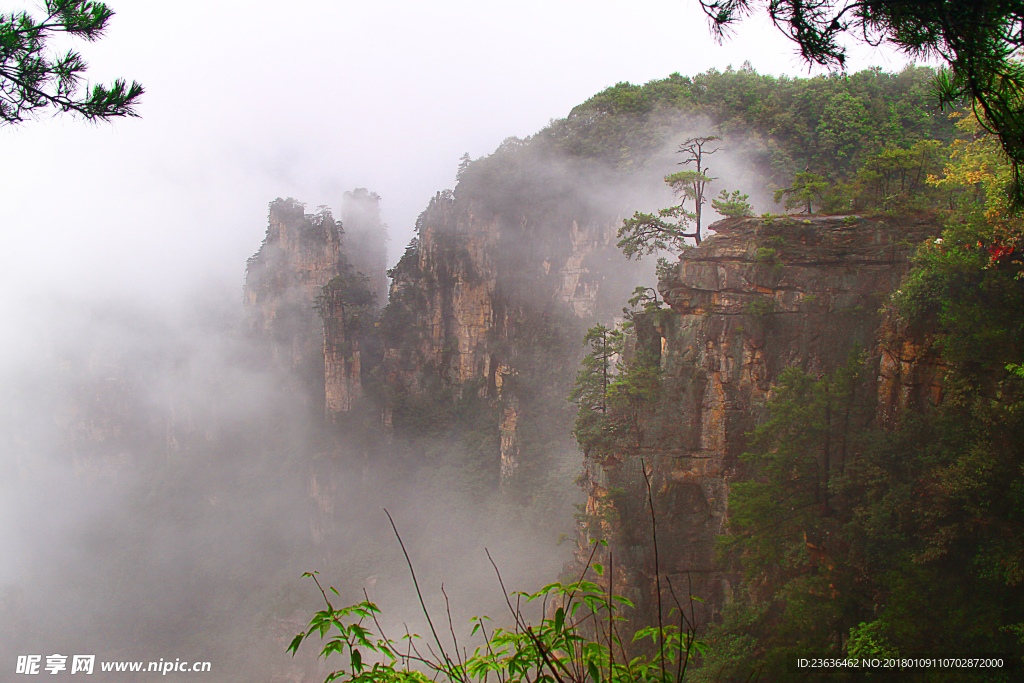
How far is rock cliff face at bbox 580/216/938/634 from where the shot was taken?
1091 centimetres

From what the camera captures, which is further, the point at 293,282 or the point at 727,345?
the point at 293,282

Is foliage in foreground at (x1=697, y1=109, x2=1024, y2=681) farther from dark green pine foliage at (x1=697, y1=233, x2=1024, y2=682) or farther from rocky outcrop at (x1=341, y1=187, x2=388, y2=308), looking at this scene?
rocky outcrop at (x1=341, y1=187, x2=388, y2=308)

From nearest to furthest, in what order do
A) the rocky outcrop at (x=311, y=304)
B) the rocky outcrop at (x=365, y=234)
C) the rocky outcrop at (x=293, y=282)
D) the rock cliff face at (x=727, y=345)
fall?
the rock cliff face at (x=727, y=345) < the rocky outcrop at (x=311, y=304) < the rocky outcrop at (x=293, y=282) < the rocky outcrop at (x=365, y=234)

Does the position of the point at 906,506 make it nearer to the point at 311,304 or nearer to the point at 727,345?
the point at 727,345

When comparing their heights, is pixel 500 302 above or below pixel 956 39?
above

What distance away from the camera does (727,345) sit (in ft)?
39.4

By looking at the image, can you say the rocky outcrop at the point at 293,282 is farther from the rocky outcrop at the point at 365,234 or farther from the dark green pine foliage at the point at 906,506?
the dark green pine foliage at the point at 906,506

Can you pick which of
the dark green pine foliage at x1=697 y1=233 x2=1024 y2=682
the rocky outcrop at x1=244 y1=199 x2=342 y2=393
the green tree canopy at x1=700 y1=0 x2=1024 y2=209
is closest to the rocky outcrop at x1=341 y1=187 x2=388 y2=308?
the rocky outcrop at x1=244 y1=199 x2=342 y2=393

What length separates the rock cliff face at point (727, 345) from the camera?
35.8 feet

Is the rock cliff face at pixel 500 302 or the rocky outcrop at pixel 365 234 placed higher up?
the rocky outcrop at pixel 365 234

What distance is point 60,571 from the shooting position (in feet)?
117

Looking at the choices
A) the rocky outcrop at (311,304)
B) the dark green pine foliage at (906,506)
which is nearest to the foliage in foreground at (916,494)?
the dark green pine foliage at (906,506)

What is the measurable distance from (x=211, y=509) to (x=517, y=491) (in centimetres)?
2196

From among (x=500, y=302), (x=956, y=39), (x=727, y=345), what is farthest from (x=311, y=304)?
(x=956, y=39)
